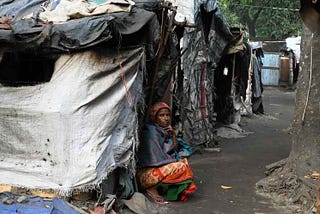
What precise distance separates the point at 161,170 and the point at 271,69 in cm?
2256

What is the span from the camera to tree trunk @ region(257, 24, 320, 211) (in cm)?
687

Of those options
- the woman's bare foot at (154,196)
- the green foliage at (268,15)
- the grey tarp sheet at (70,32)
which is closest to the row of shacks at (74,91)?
the grey tarp sheet at (70,32)

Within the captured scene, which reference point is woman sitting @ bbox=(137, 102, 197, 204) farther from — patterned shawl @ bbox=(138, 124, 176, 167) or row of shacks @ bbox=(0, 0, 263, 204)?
row of shacks @ bbox=(0, 0, 263, 204)

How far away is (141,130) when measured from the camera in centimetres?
672

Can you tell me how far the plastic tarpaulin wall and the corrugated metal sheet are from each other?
2276 centimetres

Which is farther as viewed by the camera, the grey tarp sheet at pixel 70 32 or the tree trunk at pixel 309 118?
the tree trunk at pixel 309 118

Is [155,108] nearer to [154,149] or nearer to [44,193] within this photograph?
[154,149]

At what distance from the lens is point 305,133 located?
7035 millimetres

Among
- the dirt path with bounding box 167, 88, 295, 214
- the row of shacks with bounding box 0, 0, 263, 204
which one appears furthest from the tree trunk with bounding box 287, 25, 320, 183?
the row of shacks with bounding box 0, 0, 263, 204

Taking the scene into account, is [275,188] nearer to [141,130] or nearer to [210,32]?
[141,130]

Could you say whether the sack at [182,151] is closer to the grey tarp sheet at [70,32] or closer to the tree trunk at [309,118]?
the tree trunk at [309,118]

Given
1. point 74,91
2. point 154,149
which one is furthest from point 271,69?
point 74,91

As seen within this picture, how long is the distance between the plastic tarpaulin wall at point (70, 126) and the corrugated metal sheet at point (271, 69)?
22.8 meters

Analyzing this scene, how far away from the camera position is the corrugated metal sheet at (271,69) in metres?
27.4
